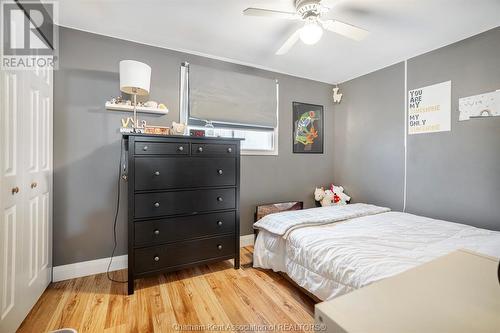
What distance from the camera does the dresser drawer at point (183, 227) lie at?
1.91 m

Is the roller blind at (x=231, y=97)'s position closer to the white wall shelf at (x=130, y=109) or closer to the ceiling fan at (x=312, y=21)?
the white wall shelf at (x=130, y=109)

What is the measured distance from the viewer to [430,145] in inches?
103

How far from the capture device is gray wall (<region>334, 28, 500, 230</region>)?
2209 mm

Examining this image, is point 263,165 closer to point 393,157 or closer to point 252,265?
point 252,265

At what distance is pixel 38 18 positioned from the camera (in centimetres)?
180

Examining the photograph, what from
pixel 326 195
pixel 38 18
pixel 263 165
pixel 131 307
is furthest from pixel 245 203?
pixel 38 18

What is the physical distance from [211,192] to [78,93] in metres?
1.58

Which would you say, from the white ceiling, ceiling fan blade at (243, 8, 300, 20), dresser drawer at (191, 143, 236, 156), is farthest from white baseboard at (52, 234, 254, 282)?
ceiling fan blade at (243, 8, 300, 20)

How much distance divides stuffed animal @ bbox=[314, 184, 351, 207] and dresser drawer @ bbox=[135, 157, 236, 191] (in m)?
1.70

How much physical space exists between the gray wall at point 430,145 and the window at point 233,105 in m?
1.29

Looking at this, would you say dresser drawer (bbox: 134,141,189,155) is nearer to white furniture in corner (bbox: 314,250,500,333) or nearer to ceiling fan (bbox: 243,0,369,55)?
ceiling fan (bbox: 243,0,369,55)

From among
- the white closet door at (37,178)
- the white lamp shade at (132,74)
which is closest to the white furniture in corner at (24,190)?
the white closet door at (37,178)

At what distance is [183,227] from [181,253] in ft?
0.77

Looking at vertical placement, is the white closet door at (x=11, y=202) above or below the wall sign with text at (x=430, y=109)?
below
